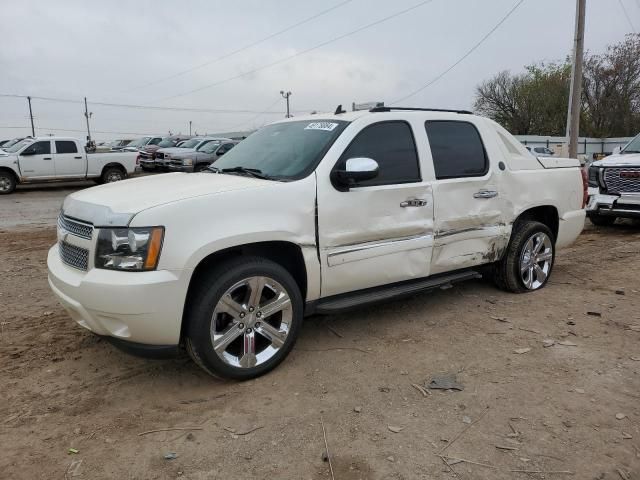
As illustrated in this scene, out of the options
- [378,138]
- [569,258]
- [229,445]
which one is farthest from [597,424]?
[569,258]

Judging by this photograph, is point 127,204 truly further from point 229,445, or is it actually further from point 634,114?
point 634,114

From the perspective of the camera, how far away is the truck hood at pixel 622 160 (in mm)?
8500

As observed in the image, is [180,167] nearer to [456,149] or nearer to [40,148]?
[40,148]

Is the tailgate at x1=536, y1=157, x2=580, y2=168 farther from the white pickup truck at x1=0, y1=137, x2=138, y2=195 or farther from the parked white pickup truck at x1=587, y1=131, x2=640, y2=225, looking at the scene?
the white pickup truck at x1=0, y1=137, x2=138, y2=195

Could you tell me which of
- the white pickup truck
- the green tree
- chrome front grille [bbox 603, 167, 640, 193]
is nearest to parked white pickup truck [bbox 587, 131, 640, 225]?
chrome front grille [bbox 603, 167, 640, 193]

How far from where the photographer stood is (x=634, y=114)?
4712 centimetres

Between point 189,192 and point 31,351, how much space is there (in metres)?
1.94

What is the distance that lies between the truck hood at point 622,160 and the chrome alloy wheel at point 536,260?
4.12m

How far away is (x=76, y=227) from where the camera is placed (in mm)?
3381

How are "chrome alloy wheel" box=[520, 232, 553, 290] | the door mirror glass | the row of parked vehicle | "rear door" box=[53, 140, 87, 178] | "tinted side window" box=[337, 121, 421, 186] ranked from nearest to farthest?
the door mirror glass < "tinted side window" box=[337, 121, 421, 186] < "chrome alloy wheel" box=[520, 232, 553, 290] < "rear door" box=[53, 140, 87, 178] < the row of parked vehicle

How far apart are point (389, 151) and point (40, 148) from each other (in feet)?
→ 53.8

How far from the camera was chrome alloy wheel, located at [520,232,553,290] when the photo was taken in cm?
533

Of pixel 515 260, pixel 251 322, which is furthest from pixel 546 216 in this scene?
pixel 251 322

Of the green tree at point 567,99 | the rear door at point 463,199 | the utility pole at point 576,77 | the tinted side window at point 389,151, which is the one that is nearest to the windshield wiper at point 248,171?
the tinted side window at point 389,151
